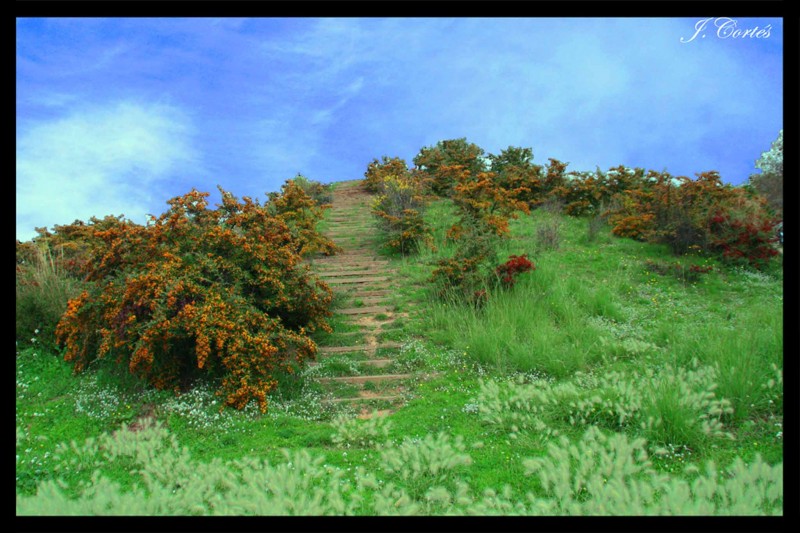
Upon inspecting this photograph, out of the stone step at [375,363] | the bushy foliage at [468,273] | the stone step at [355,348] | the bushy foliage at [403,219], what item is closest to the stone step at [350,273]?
the bushy foliage at [403,219]

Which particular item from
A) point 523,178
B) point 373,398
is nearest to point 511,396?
point 373,398

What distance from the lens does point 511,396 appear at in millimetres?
5980

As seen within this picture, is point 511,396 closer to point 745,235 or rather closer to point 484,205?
point 484,205

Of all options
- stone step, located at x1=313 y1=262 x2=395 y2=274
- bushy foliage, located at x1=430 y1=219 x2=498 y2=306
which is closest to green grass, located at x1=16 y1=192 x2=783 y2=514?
bushy foliage, located at x1=430 y1=219 x2=498 y2=306

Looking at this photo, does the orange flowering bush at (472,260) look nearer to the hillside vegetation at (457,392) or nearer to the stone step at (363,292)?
the hillside vegetation at (457,392)

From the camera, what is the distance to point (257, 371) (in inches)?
264

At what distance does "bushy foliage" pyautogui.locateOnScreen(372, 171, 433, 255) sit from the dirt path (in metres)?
0.66

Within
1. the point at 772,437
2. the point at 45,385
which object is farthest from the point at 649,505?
the point at 45,385

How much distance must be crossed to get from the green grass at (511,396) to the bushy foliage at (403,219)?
3291mm

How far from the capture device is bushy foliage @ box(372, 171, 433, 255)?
13.3 meters

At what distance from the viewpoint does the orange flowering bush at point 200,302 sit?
21.5 ft

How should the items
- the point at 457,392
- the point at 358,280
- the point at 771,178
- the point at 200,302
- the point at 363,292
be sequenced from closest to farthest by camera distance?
the point at 457,392, the point at 200,302, the point at 363,292, the point at 358,280, the point at 771,178

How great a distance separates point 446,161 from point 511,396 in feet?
57.1
